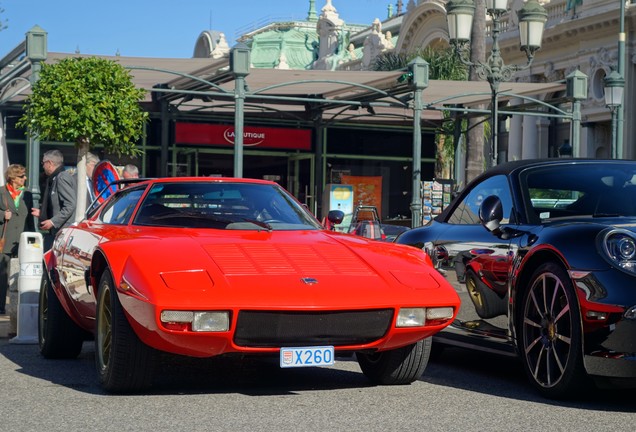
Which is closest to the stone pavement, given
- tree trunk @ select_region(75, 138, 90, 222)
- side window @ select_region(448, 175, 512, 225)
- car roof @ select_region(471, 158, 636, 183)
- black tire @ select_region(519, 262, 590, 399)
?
tree trunk @ select_region(75, 138, 90, 222)

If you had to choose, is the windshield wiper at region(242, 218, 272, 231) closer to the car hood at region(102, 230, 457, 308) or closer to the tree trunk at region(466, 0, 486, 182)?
the car hood at region(102, 230, 457, 308)

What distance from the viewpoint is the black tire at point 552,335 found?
6.40m

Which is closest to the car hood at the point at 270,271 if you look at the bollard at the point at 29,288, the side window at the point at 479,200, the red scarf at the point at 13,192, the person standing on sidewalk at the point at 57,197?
the side window at the point at 479,200

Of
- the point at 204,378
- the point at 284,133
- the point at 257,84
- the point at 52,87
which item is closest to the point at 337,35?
the point at 284,133

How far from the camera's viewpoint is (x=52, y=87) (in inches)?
568

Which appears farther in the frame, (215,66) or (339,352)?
(215,66)

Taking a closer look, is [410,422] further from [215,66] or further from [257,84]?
[257,84]

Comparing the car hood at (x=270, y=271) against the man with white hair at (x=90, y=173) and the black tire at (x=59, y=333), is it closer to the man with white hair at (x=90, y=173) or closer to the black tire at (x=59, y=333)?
the black tire at (x=59, y=333)

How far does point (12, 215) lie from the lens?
13.1 metres

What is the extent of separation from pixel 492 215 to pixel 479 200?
81cm

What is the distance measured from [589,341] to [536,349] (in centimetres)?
65

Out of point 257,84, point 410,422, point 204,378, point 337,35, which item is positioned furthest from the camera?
point 337,35

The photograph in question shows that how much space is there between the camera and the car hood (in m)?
6.20

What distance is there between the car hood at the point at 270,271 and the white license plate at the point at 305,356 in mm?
254
